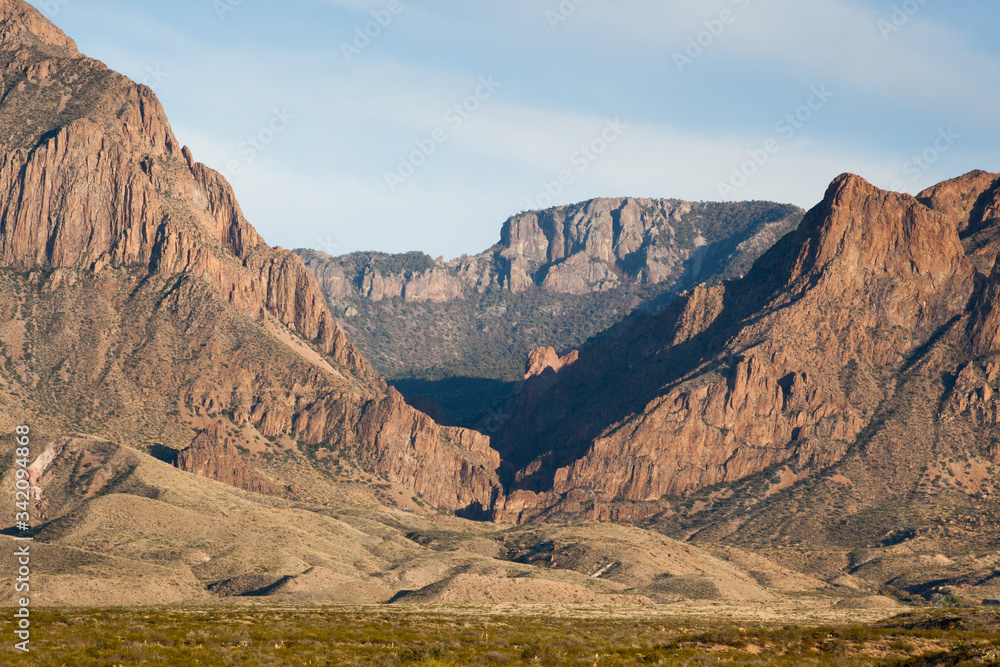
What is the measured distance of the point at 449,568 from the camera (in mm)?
164625

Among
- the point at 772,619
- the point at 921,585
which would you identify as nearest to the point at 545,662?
the point at 772,619

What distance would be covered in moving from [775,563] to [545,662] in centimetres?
14569

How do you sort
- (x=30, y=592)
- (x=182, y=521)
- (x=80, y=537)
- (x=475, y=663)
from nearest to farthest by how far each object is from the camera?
(x=475, y=663), (x=30, y=592), (x=80, y=537), (x=182, y=521)

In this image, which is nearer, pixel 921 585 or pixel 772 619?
pixel 772 619

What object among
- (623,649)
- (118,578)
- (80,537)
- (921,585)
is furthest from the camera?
(921,585)

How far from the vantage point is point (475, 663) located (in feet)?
206

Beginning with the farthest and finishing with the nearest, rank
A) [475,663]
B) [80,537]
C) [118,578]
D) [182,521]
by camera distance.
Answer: [182,521], [80,537], [118,578], [475,663]

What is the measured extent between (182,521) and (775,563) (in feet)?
338

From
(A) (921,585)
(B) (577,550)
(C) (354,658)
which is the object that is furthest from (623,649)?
(A) (921,585)

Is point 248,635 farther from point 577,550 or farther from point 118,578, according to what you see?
point 577,550

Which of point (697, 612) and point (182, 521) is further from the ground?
point (182, 521)

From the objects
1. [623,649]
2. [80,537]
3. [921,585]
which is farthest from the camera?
[921,585]

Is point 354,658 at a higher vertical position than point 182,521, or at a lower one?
lower

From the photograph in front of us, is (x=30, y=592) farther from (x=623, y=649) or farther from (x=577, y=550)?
(x=577, y=550)
